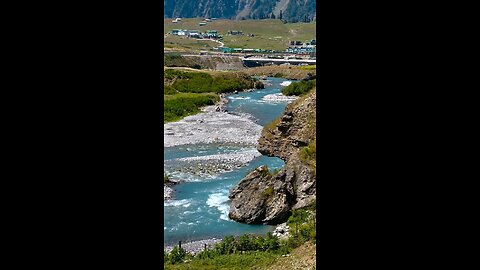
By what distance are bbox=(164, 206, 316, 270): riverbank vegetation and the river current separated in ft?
3.86

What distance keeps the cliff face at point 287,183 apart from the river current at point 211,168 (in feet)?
1.05

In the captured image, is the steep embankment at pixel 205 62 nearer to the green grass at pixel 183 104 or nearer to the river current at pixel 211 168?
the green grass at pixel 183 104

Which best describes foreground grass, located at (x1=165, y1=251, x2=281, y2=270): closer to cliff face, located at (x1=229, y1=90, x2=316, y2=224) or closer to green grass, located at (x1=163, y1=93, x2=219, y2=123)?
cliff face, located at (x1=229, y1=90, x2=316, y2=224)

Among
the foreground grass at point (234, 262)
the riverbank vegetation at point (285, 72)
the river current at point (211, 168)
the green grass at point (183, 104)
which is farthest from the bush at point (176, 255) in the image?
the riverbank vegetation at point (285, 72)

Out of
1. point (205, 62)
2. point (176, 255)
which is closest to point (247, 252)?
point (176, 255)

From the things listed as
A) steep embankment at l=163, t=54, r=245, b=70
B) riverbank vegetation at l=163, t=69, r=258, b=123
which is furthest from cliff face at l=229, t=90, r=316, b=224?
steep embankment at l=163, t=54, r=245, b=70

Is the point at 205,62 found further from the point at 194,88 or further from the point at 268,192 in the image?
the point at 268,192

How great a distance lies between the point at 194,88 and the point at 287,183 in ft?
82.3

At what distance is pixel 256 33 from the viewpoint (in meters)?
110
